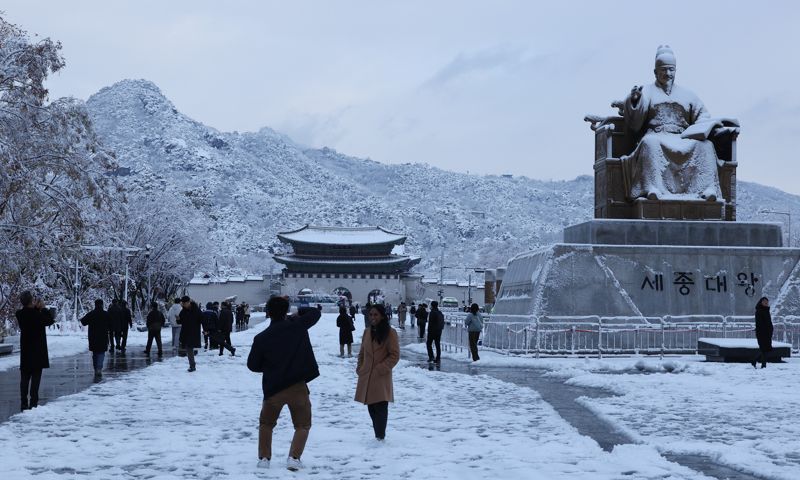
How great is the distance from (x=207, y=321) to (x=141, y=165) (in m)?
177

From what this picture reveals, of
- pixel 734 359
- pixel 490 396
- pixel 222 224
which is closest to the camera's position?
pixel 490 396

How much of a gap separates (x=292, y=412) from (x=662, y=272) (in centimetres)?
1478

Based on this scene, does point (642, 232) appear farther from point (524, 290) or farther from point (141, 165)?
point (141, 165)

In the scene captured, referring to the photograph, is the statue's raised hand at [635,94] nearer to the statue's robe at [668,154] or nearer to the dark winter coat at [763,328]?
the statue's robe at [668,154]

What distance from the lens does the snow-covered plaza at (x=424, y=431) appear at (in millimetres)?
7602

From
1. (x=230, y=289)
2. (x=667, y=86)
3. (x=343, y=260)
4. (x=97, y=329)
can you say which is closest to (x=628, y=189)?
(x=667, y=86)

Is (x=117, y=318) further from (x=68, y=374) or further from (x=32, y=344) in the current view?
(x=32, y=344)

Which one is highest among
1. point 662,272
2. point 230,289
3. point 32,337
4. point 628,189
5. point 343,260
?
point 343,260

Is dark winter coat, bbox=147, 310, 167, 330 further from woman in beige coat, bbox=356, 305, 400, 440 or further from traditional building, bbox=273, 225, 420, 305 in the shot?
traditional building, bbox=273, 225, 420, 305

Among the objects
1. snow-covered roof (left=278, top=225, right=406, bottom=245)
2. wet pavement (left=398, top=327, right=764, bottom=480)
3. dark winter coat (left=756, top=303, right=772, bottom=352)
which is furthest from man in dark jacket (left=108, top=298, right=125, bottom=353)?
snow-covered roof (left=278, top=225, right=406, bottom=245)

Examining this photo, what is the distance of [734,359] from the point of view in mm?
18312

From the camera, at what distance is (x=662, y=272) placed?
68.3 feet

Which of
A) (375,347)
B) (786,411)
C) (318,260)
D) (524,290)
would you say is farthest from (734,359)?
(318,260)

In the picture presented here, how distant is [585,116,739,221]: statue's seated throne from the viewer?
2105cm
